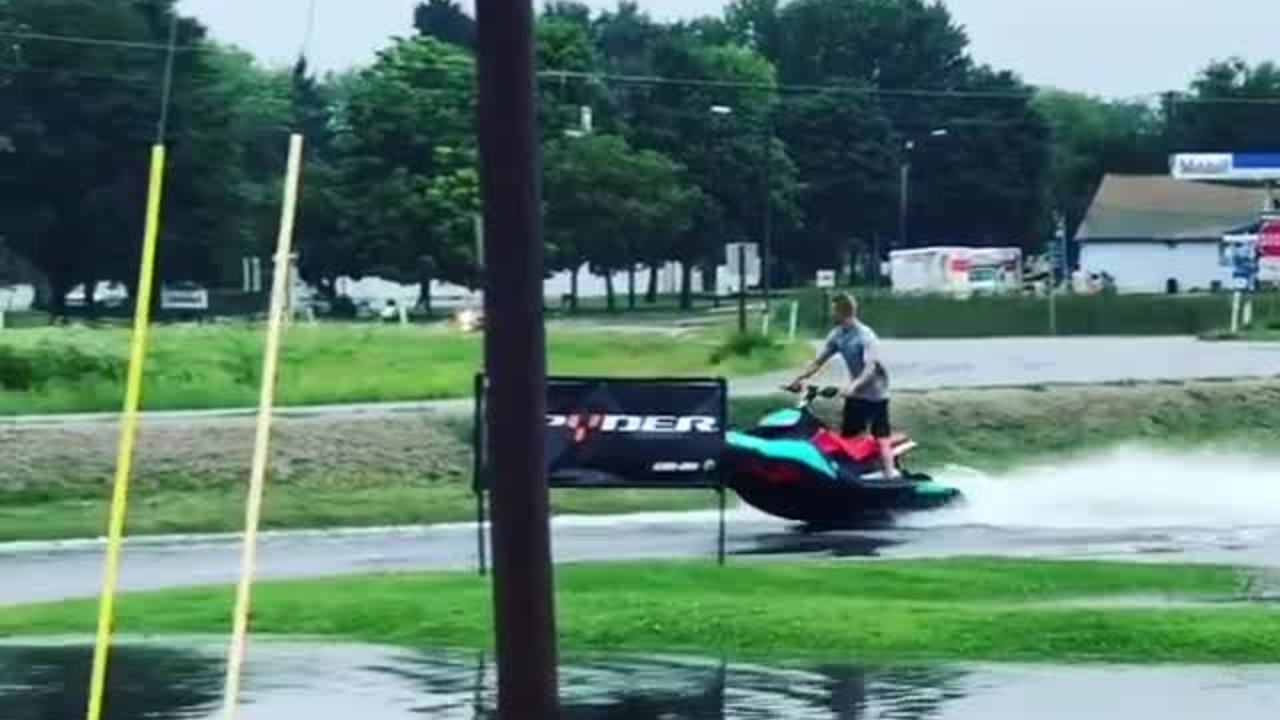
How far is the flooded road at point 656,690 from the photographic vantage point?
13102mm

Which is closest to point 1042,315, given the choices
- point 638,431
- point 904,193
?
point 904,193

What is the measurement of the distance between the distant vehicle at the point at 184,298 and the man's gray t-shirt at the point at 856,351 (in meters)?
65.8

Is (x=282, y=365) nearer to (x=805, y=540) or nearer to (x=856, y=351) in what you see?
(x=856, y=351)

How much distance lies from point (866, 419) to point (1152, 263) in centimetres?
11659

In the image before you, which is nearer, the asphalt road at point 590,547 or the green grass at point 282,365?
the asphalt road at point 590,547

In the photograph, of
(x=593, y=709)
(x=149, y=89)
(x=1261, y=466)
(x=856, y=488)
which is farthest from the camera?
(x=149, y=89)

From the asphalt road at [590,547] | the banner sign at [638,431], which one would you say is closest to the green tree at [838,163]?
the asphalt road at [590,547]

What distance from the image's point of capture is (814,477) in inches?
958

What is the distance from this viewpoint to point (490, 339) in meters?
7.66

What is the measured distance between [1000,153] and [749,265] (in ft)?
213

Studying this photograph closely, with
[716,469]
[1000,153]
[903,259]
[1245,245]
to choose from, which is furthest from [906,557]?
[1000,153]

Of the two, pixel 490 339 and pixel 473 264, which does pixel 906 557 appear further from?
pixel 473 264

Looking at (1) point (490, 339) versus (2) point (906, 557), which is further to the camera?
(2) point (906, 557)

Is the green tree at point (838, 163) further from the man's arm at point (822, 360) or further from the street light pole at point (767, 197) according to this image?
the man's arm at point (822, 360)
